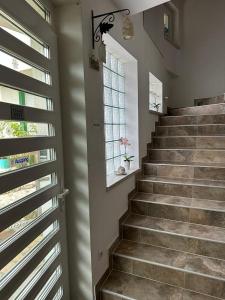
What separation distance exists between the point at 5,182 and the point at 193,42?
5.62 metres

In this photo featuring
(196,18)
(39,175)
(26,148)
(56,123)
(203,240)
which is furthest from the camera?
(196,18)

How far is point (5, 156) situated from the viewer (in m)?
1.03

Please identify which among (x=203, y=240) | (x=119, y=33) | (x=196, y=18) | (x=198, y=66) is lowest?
(x=203, y=240)

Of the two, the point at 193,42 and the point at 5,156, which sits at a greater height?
the point at 193,42

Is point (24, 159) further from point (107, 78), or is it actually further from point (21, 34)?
point (107, 78)

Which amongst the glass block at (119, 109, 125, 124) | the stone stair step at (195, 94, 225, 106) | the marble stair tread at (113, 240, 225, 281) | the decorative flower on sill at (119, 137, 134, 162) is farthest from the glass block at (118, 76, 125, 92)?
the stone stair step at (195, 94, 225, 106)

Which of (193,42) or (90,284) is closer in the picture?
(90,284)

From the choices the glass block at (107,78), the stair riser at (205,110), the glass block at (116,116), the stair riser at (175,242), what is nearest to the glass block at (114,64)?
the glass block at (107,78)

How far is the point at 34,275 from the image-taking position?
133 centimetres

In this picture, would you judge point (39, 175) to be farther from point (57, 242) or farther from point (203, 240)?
point (203, 240)

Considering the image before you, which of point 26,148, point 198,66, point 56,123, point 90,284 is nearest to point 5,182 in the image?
point 26,148

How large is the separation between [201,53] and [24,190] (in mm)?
5405

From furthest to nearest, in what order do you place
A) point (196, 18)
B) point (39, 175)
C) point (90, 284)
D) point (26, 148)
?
1. point (196, 18)
2. point (90, 284)
3. point (39, 175)
4. point (26, 148)

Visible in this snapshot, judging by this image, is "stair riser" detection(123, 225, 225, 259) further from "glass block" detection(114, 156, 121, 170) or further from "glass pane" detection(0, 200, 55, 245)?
"glass pane" detection(0, 200, 55, 245)
